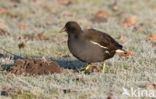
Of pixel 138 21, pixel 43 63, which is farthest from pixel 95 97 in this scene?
pixel 138 21

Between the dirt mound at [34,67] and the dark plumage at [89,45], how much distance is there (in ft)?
1.45

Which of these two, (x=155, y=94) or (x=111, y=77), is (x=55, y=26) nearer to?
(x=111, y=77)

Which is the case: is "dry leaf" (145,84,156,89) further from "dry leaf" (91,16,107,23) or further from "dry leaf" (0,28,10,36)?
"dry leaf" (91,16,107,23)

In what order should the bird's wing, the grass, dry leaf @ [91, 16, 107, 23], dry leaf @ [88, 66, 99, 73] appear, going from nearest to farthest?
1. the grass
2. the bird's wing
3. dry leaf @ [88, 66, 99, 73]
4. dry leaf @ [91, 16, 107, 23]

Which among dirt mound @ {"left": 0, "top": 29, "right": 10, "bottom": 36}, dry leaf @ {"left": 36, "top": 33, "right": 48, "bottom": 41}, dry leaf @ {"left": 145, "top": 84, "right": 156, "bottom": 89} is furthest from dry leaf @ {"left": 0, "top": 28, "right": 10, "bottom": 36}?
dry leaf @ {"left": 145, "top": 84, "right": 156, "bottom": 89}

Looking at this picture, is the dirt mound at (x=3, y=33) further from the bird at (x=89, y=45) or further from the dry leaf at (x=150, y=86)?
the dry leaf at (x=150, y=86)

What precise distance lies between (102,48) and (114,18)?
6.26 meters

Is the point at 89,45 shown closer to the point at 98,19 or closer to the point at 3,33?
the point at 3,33

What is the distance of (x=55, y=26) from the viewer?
11500mm

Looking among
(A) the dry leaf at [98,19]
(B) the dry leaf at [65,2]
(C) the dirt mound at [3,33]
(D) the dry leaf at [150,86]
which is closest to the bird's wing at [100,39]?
(D) the dry leaf at [150,86]

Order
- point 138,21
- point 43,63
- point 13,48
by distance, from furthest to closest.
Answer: point 138,21, point 13,48, point 43,63

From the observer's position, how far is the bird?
6777mm

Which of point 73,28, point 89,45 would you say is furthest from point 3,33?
point 89,45

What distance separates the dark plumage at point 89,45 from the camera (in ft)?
22.2
